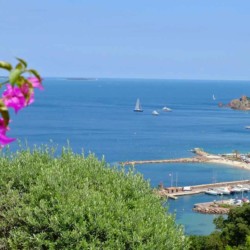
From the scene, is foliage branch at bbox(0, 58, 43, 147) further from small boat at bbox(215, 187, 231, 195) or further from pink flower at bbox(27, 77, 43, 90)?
small boat at bbox(215, 187, 231, 195)

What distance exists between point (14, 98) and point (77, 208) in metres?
4.63

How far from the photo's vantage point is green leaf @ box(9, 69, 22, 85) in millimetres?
1186

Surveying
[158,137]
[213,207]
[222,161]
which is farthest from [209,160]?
[213,207]

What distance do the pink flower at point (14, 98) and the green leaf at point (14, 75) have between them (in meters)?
0.05

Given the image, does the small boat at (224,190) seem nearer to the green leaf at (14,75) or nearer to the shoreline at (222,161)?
the shoreline at (222,161)

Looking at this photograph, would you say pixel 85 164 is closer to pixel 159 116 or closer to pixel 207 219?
pixel 207 219

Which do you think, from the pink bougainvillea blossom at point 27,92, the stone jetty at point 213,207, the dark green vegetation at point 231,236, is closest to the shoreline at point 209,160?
the stone jetty at point 213,207

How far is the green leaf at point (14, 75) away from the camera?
1.19m

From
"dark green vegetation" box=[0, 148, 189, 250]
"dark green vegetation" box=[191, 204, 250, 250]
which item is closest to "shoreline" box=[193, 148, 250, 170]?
"dark green vegetation" box=[191, 204, 250, 250]

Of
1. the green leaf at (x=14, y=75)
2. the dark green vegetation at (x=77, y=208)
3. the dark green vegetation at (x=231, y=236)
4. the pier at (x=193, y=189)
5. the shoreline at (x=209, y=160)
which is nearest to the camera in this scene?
the green leaf at (x=14, y=75)

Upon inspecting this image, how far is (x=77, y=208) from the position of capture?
576 cm

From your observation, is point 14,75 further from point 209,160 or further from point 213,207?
point 209,160

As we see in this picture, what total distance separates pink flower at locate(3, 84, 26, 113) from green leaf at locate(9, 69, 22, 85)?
5 centimetres

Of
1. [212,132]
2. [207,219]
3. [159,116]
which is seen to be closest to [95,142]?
[212,132]
